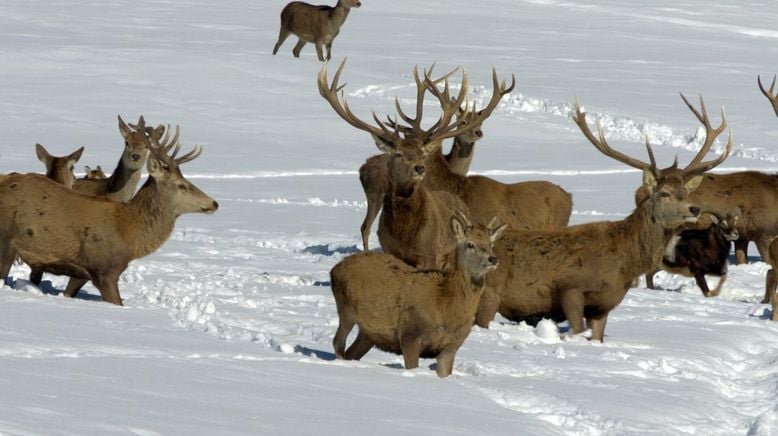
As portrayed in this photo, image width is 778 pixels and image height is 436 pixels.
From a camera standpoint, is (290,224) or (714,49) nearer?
(290,224)

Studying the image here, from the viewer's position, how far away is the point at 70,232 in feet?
35.2

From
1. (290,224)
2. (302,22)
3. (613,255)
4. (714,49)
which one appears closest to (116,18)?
(302,22)

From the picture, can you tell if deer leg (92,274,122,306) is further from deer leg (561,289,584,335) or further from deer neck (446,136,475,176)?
deer neck (446,136,475,176)

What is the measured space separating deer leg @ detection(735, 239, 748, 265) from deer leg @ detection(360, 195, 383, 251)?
14.1 ft

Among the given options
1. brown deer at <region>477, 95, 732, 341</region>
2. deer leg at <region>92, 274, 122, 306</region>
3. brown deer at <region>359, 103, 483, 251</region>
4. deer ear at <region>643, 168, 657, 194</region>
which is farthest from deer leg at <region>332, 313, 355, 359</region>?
brown deer at <region>359, 103, 483, 251</region>

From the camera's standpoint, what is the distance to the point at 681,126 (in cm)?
2939

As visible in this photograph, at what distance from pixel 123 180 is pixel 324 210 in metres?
5.68

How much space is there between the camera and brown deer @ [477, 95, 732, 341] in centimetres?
1112

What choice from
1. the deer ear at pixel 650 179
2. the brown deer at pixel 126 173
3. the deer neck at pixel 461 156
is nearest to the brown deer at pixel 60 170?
the brown deer at pixel 126 173

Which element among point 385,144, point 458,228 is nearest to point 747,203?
point 385,144

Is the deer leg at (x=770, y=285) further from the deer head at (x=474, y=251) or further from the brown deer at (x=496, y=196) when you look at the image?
the deer head at (x=474, y=251)

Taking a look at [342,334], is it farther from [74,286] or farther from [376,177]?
[376,177]

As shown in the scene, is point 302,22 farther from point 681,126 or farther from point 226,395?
point 226,395

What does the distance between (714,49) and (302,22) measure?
13.8 metres
